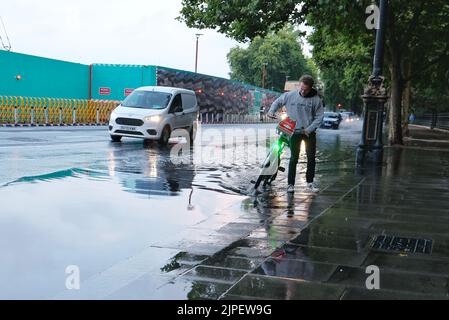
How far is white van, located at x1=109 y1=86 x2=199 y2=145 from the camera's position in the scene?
59.3 feet

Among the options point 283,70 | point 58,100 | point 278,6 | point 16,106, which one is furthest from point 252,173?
point 283,70

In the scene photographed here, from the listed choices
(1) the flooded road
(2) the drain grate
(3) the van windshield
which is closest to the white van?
(3) the van windshield

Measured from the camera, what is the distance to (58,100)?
32.1 metres

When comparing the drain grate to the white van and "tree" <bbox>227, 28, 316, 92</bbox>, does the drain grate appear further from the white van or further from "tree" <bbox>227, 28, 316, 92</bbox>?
"tree" <bbox>227, 28, 316, 92</bbox>

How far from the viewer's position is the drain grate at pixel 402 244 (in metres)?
5.43

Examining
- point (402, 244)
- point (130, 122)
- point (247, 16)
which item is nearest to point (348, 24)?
point (247, 16)

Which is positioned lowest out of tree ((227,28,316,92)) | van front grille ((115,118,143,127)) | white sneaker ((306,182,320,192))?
white sneaker ((306,182,320,192))

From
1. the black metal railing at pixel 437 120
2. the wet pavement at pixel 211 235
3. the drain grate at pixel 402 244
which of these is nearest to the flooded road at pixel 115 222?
the wet pavement at pixel 211 235

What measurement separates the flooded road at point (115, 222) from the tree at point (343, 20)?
8.48m

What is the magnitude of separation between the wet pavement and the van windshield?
26.4 feet

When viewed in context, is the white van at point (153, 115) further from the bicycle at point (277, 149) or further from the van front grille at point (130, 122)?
the bicycle at point (277, 149)

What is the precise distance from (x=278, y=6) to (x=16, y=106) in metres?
15.6
